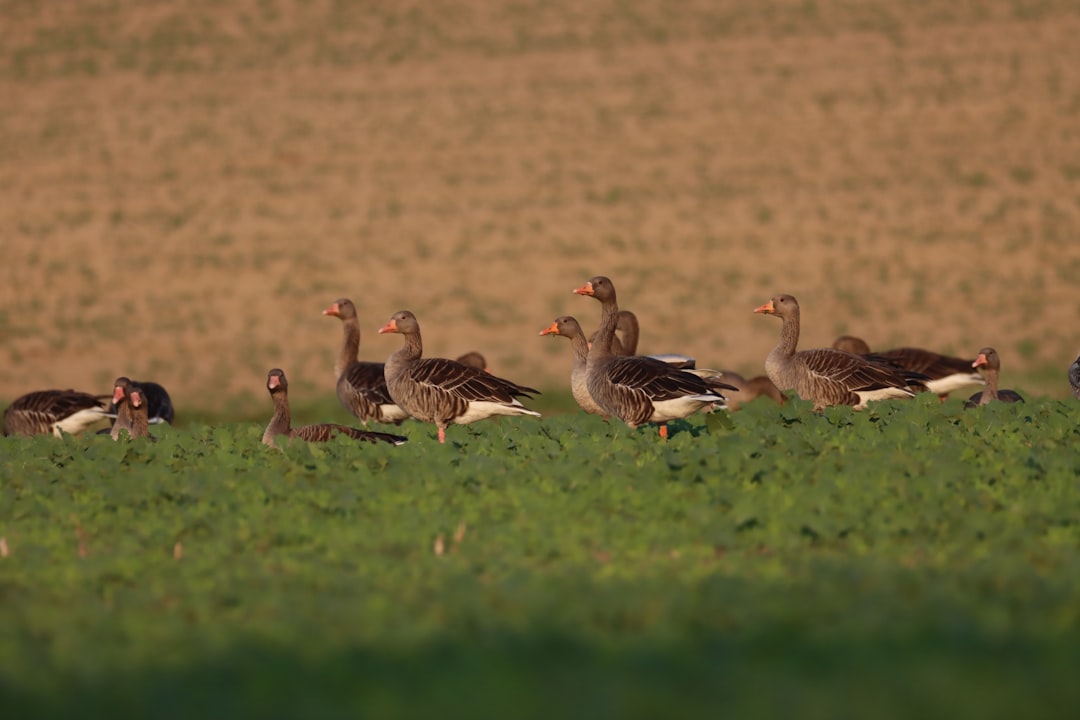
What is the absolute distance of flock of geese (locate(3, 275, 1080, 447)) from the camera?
17562 millimetres

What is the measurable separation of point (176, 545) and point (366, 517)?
1526mm

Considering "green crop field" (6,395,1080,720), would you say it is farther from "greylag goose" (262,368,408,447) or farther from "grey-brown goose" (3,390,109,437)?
"grey-brown goose" (3,390,109,437)

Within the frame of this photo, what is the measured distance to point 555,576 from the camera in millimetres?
9664

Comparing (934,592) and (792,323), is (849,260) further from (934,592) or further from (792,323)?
(934,592)

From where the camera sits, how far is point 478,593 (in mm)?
9156

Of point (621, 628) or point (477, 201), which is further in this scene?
point (477, 201)

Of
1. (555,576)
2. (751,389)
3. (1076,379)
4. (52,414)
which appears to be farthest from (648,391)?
(52,414)

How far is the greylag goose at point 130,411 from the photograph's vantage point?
17875 millimetres

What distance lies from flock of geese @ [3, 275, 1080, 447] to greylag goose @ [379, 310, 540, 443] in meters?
0.01

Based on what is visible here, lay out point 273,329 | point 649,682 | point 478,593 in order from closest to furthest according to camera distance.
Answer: point 649,682 < point 478,593 < point 273,329

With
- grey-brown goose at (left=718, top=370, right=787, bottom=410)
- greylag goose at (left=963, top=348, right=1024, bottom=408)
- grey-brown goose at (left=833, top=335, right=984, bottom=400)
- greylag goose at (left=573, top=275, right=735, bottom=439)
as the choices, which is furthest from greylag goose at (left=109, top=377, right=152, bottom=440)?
greylag goose at (left=963, top=348, right=1024, bottom=408)

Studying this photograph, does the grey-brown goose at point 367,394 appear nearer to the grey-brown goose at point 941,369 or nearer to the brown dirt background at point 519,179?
the grey-brown goose at point 941,369

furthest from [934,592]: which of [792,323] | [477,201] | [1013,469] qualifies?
[477,201]

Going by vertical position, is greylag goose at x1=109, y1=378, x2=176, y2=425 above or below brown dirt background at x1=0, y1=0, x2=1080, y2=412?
below
